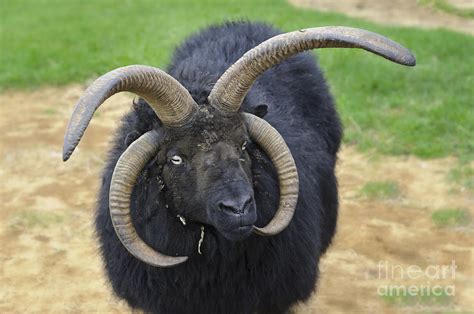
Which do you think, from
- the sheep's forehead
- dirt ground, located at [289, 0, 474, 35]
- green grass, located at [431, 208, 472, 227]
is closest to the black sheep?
the sheep's forehead

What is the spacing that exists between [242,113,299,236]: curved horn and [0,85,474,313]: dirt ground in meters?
2.18

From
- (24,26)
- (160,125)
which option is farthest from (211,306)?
(24,26)

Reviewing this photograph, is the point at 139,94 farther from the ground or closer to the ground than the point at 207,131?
farther from the ground

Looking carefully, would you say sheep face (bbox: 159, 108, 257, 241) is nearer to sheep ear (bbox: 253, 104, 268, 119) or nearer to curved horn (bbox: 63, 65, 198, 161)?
curved horn (bbox: 63, 65, 198, 161)

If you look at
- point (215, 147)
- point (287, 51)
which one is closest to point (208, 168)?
point (215, 147)

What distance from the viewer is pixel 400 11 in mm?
17703

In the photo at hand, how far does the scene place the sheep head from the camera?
14.0 ft

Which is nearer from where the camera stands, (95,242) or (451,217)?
(95,242)

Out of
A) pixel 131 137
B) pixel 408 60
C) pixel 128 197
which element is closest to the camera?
pixel 408 60

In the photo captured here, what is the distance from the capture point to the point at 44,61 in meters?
14.2

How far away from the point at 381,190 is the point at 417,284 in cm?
192

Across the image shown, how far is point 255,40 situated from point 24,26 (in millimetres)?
12926

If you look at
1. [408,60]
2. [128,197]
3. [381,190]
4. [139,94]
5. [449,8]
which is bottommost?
[449,8]

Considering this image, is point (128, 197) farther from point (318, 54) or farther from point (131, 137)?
point (318, 54)
